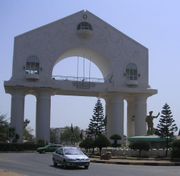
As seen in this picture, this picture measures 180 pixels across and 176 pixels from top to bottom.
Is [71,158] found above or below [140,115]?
below

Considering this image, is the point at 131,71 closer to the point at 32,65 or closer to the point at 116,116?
the point at 116,116

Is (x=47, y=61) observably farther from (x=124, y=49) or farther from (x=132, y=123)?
(x=132, y=123)

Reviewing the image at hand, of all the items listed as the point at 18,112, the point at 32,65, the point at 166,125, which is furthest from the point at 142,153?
the point at 32,65

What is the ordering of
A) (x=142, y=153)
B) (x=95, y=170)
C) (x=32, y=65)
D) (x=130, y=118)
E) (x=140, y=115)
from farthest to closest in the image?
1. (x=130, y=118)
2. (x=140, y=115)
3. (x=32, y=65)
4. (x=142, y=153)
5. (x=95, y=170)

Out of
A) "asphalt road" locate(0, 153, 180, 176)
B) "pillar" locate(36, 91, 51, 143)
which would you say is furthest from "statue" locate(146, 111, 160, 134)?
"asphalt road" locate(0, 153, 180, 176)

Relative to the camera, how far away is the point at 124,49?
7975 centimetres

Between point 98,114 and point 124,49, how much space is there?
42.4ft

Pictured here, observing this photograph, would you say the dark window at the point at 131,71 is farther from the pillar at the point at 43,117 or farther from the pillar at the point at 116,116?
the pillar at the point at 43,117

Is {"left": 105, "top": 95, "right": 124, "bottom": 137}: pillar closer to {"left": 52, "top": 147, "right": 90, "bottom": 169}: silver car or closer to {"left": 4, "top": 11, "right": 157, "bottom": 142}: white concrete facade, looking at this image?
{"left": 4, "top": 11, "right": 157, "bottom": 142}: white concrete facade

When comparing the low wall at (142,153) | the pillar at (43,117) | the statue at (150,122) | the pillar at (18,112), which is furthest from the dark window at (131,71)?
the low wall at (142,153)

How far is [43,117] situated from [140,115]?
50.4 ft

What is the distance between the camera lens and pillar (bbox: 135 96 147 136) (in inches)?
3017

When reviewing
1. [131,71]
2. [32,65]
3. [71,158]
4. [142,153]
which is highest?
[32,65]

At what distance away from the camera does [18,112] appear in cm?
7338
